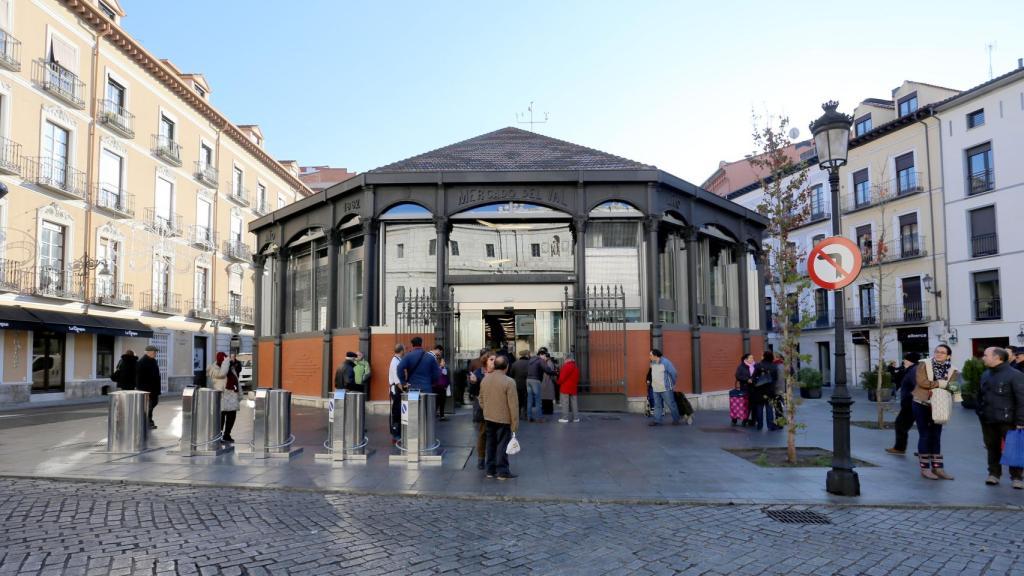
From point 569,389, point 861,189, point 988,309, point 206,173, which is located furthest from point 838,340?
point 206,173

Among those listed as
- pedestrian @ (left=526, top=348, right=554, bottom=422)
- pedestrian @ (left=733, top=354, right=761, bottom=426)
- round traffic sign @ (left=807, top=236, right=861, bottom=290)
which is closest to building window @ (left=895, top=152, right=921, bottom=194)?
pedestrian @ (left=733, top=354, right=761, bottom=426)

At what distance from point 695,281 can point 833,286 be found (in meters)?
9.44

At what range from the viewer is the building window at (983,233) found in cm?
2948

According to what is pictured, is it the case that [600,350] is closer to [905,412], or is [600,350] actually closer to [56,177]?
[905,412]

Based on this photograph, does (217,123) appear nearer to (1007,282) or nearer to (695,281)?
(695,281)

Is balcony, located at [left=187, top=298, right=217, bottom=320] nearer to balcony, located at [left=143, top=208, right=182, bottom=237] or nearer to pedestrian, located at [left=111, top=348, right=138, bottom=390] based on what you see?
balcony, located at [left=143, top=208, right=182, bottom=237]

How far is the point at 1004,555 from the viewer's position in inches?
207

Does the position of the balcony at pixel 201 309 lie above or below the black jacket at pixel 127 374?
above

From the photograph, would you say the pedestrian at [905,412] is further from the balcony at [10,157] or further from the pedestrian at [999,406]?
the balcony at [10,157]

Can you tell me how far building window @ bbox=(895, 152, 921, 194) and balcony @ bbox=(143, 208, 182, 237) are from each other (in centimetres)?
→ 3634

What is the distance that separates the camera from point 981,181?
29875mm

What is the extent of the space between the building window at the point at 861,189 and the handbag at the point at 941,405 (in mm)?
31523

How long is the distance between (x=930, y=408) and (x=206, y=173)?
35.9 meters

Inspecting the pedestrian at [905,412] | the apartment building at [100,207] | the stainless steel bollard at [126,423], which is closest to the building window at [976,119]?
the pedestrian at [905,412]
